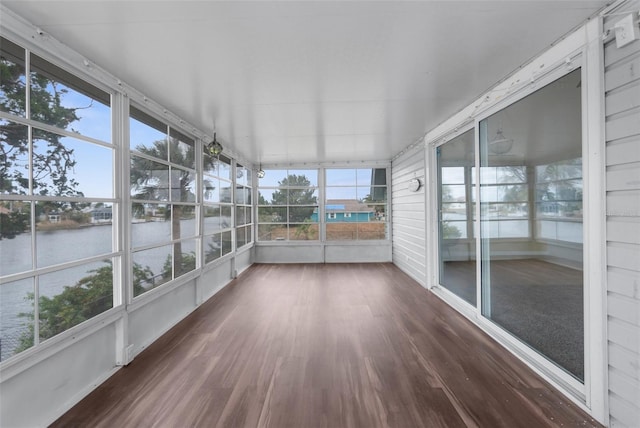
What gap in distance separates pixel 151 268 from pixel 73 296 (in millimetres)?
895

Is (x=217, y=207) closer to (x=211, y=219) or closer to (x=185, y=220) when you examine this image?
(x=211, y=219)

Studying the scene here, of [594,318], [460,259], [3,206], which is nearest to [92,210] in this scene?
[3,206]

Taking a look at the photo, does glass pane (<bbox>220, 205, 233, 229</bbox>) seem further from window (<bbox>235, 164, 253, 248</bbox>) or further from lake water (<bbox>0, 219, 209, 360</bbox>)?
lake water (<bbox>0, 219, 209, 360</bbox>)

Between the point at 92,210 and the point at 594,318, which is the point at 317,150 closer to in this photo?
the point at 92,210

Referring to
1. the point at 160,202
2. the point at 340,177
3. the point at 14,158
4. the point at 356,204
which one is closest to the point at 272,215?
the point at 340,177

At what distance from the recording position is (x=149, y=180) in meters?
2.89

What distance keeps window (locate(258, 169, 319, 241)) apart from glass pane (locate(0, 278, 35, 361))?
5.40m

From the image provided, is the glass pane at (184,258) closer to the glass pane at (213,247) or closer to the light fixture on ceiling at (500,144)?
the glass pane at (213,247)

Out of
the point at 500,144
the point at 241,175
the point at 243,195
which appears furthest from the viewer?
the point at 243,195

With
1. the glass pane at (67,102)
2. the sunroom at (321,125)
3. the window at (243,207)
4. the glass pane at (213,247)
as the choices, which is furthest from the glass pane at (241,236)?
the glass pane at (67,102)

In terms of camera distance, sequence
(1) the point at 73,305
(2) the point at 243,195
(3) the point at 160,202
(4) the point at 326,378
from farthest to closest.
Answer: (2) the point at 243,195
(3) the point at 160,202
(4) the point at 326,378
(1) the point at 73,305

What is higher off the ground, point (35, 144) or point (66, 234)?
point (35, 144)

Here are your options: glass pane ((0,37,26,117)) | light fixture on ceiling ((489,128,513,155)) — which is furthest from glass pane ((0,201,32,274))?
light fixture on ceiling ((489,128,513,155))

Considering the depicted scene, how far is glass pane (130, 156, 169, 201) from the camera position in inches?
105
